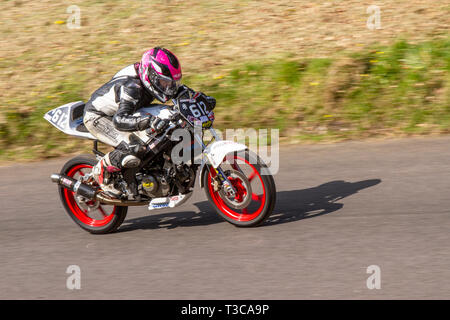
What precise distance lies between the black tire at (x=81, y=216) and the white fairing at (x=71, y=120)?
285mm

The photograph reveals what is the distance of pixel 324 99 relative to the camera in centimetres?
962

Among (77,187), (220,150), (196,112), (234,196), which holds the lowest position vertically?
(234,196)

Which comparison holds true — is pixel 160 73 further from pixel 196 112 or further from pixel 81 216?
pixel 81 216

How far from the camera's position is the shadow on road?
659 centimetres

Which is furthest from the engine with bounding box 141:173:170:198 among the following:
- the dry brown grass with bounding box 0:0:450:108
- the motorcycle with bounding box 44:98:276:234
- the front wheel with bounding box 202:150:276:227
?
the dry brown grass with bounding box 0:0:450:108

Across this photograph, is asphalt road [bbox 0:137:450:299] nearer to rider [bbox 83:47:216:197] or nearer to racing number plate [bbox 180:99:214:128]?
rider [bbox 83:47:216:197]

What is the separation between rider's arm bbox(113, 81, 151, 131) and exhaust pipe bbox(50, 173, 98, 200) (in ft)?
2.65

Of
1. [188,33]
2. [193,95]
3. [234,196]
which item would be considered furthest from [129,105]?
[188,33]

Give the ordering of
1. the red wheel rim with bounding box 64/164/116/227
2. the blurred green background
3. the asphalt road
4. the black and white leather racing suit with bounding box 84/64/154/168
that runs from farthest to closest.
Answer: the blurred green background < the red wheel rim with bounding box 64/164/116/227 < the black and white leather racing suit with bounding box 84/64/154/168 < the asphalt road

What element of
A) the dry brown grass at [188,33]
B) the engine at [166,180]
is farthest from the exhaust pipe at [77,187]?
the dry brown grass at [188,33]

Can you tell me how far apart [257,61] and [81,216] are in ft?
16.1

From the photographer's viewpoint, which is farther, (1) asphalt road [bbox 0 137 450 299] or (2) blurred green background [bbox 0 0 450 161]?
(2) blurred green background [bbox 0 0 450 161]

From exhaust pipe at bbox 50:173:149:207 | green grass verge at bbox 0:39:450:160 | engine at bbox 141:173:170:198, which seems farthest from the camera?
green grass verge at bbox 0:39:450:160

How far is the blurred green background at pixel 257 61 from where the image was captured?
9422mm
